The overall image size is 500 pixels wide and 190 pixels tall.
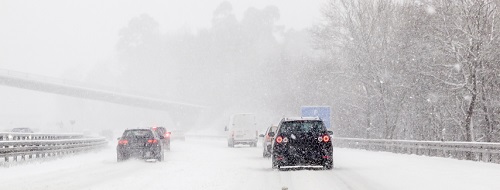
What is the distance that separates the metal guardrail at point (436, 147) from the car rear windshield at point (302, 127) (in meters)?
5.90

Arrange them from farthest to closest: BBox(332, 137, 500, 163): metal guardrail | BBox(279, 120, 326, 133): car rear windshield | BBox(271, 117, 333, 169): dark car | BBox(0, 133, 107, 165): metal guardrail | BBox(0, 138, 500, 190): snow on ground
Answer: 1. BBox(332, 137, 500, 163): metal guardrail
2. BBox(0, 133, 107, 165): metal guardrail
3. BBox(279, 120, 326, 133): car rear windshield
4. BBox(271, 117, 333, 169): dark car
5. BBox(0, 138, 500, 190): snow on ground

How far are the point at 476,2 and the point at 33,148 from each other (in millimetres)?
21425

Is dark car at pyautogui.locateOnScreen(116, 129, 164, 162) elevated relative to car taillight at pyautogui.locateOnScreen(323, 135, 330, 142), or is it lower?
lower

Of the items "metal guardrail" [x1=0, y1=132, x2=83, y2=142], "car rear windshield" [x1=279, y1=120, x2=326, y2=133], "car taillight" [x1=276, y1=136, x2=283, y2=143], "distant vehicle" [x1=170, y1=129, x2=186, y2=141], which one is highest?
"car rear windshield" [x1=279, y1=120, x2=326, y2=133]

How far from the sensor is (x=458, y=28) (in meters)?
33.3

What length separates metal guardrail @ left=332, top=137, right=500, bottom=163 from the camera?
23.6 metres

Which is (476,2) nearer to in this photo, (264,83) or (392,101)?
(392,101)

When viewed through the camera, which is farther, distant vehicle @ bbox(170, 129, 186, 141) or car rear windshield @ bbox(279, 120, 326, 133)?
distant vehicle @ bbox(170, 129, 186, 141)

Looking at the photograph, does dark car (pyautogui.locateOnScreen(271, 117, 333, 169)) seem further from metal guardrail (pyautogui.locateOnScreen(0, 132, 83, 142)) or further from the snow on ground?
metal guardrail (pyautogui.locateOnScreen(0, 132, 83, 142))

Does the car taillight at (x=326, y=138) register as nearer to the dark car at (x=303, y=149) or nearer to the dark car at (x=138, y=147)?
the dark car at (x=303, y=149)

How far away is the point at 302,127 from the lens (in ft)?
65.8

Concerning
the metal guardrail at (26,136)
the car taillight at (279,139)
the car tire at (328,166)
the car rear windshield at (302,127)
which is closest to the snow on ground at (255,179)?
the car tire at (328,166)

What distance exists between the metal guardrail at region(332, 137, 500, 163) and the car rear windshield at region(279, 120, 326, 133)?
5.90 meters

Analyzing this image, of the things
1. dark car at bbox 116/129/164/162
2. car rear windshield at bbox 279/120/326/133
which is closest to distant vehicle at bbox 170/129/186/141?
dark car at bbox 116/129/164/162
